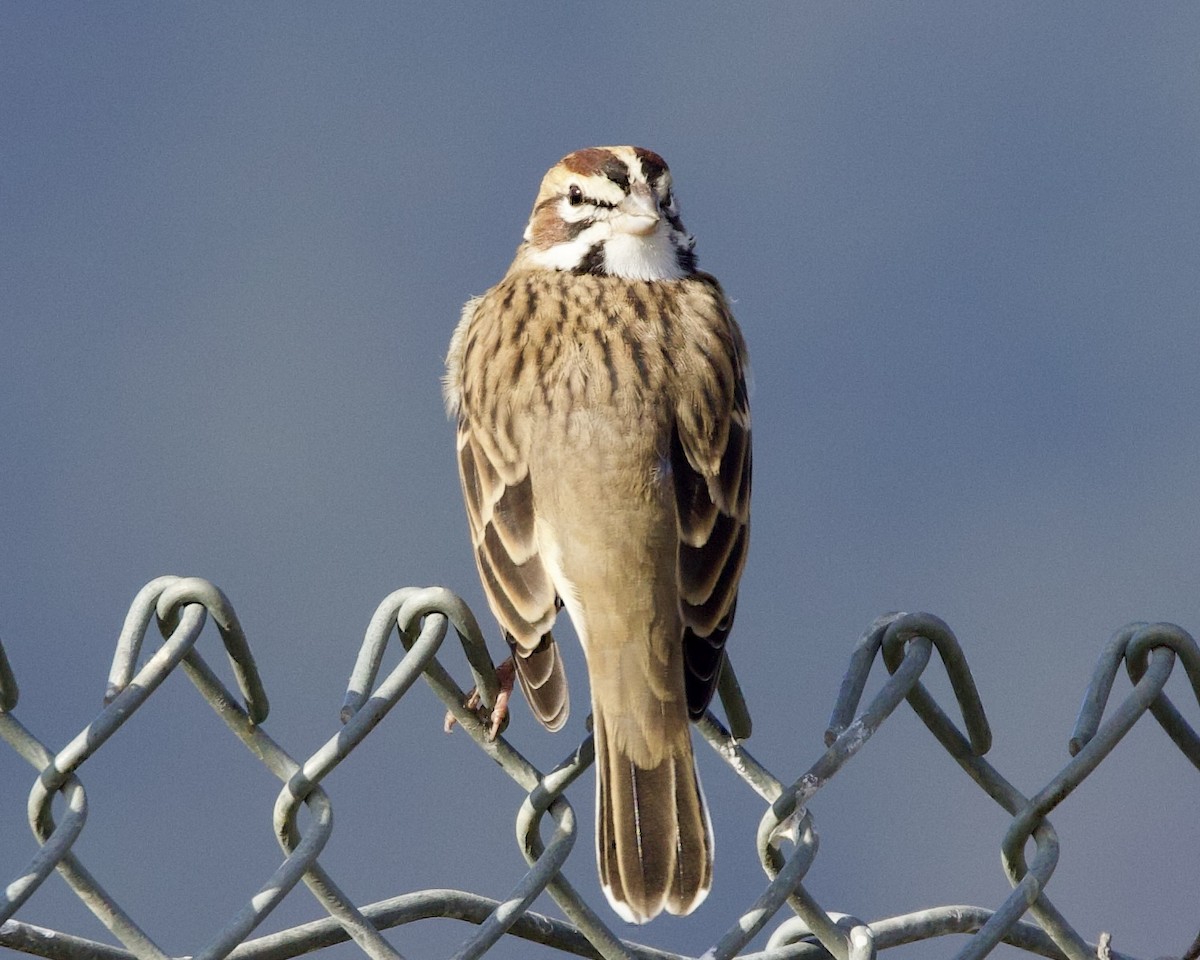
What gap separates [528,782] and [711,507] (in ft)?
3.93

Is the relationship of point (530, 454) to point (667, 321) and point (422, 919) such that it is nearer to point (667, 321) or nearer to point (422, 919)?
point (667, 321)

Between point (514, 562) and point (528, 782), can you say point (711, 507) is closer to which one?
point (514, 562)

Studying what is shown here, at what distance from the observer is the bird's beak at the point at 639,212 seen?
4520 mm

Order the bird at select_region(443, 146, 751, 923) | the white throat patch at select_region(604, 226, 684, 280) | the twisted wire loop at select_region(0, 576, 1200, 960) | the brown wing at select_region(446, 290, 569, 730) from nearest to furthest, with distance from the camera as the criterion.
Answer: the twisted wire loop at select_region(0, 576, 1200, 960), the bird at select_region(443, 146, 751, 923), the brown wing at select_region(446, 290, 569, 730), the white throat patch at select_region(604, 226, 684, 280)

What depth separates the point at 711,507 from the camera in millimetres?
3635

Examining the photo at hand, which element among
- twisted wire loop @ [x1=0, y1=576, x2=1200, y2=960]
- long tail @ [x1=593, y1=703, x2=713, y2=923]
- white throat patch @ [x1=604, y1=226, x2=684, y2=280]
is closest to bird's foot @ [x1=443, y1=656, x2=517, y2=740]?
twisted wire loop @ [x1=0, y1=576, x2=1200, y2=960]

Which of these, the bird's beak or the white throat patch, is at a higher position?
the bird's beak

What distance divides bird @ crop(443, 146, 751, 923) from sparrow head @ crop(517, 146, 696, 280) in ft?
0.04

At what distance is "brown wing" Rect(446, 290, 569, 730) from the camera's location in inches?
128

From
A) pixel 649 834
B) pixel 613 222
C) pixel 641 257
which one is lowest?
pixel 649 834

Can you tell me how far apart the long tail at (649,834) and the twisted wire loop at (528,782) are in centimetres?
22

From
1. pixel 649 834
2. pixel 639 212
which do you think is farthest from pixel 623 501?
pixel 639 212

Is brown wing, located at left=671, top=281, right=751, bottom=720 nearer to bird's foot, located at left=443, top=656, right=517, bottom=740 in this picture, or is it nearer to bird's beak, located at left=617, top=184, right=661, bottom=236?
bird's foot, located at left=443, top=656, right=517, bottom=740

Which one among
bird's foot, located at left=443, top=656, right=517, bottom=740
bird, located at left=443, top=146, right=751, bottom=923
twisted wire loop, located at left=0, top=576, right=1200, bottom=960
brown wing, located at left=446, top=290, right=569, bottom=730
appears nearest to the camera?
twisted wire loop, located at left=0, top=576, right=1200, bottom=960
